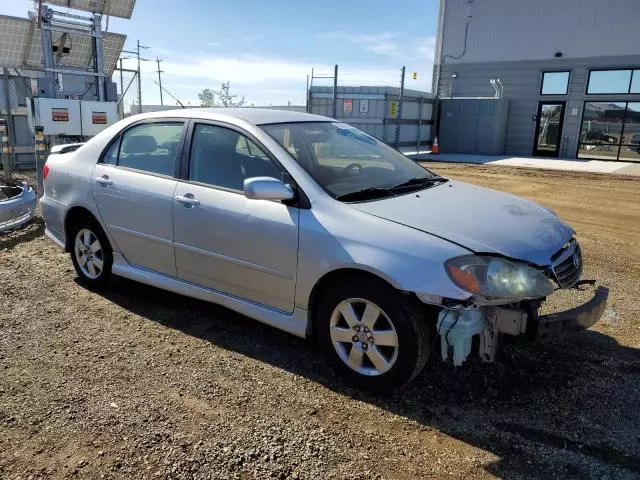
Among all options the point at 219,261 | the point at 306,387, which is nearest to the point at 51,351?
the point at 219,261

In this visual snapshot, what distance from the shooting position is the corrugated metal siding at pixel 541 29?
19703 millimetres

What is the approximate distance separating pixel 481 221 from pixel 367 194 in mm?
724

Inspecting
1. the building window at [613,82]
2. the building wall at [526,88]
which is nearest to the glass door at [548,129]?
the building wall at [526,88]

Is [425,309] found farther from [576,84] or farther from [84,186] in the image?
[576,84]

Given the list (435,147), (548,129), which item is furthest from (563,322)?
(548,129)

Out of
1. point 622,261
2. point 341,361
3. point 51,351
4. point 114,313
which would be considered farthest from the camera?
point 622,261

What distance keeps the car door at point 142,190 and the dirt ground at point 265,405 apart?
1.86ft

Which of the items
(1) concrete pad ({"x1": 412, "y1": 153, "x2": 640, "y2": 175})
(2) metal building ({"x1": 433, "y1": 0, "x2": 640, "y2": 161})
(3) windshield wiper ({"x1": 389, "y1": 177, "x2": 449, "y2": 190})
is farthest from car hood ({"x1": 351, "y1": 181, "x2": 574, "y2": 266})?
(2) metal building ({"x1": 433, "y1": 0, "x2": 640, "y2": 161})

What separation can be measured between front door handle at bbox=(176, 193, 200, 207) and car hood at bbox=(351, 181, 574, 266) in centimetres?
120

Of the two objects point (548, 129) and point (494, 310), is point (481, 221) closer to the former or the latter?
point (494, 310)

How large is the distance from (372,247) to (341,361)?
755 millimetres

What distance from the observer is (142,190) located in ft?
13.4

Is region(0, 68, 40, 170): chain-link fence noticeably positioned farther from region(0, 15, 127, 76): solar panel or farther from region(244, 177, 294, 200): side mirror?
region(244, 177, 294, 200): side mirror

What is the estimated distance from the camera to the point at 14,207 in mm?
6863
